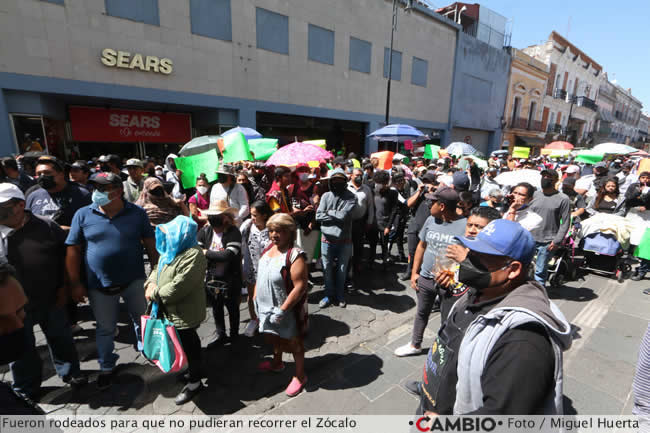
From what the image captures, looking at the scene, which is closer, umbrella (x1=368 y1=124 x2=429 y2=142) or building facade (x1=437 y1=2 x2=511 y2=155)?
umbrella (x1=368 y1=124 x2=429 y2=142)

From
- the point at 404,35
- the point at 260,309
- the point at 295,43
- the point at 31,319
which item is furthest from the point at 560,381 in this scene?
the point at 404,35

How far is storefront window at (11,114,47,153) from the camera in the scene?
9047 mm

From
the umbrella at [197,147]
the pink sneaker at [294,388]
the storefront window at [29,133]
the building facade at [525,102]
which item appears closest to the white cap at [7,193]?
the pink sneaker at [294,388]

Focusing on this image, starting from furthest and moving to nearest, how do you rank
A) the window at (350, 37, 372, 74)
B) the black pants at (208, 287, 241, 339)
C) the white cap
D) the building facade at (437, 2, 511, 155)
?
the building facade at (437, 2, 511, 155) → the window at (350, 37, 372, 74) → the black pants at (208, 287, 241, 339) → the white cap

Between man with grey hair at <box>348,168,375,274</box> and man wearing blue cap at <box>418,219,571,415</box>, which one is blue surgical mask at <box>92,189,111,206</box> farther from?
man with grey hair at <box>348,168,375,274</box>

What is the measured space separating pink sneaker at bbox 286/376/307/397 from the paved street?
63 millimetres

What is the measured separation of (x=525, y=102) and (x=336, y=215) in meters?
31.9

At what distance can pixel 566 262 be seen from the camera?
17.7 ft

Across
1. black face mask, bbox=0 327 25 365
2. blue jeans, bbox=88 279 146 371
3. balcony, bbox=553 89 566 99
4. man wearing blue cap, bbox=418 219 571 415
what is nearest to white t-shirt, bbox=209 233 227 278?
blue jeans, bbox=88 279 146 371

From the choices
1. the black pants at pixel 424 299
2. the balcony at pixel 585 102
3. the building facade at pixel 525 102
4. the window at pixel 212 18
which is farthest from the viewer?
the balcony at pixel 585 102

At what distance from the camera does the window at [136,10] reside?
10.0 metres

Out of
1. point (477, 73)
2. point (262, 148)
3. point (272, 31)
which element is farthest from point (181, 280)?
point (477, 73)

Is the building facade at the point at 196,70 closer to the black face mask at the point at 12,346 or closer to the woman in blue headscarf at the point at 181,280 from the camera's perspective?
the woman in blue headscarf at the point at 181,280

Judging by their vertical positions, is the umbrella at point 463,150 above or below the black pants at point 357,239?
above
